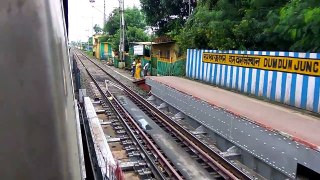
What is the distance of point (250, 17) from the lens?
1333 cm

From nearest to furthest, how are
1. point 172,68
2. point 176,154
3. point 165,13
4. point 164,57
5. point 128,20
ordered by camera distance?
point 176,154
point 172,68
point 164,57
point 165,13
point 128,20

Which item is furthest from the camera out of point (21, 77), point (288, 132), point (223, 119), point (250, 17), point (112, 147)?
point (250, 17)

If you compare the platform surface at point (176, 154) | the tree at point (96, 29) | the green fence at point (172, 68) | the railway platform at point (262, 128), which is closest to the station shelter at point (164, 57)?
the green fence at point (172, 68)

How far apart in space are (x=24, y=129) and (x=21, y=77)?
0.15 m

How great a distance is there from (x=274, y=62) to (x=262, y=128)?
4091 millimetres

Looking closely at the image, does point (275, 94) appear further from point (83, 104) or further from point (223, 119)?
point (83, 104)

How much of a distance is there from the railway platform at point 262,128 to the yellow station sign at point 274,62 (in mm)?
1045

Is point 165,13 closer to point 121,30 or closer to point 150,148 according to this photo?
point 121,30

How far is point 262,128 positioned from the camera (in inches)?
229

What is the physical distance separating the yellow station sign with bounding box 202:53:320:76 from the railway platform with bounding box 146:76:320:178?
1045 mm

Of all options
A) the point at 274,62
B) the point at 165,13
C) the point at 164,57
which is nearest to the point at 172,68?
the point at 164,57

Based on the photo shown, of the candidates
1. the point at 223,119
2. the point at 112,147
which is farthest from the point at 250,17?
the point at 112,147

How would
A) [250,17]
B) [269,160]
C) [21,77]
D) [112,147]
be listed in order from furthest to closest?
[250,17] < [112,147] < [269,160] < [21,77]

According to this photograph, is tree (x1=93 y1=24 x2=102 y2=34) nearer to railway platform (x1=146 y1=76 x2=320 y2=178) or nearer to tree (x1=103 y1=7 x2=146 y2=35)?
tree (x1=103 y1=7 x2=146 y2=35)
